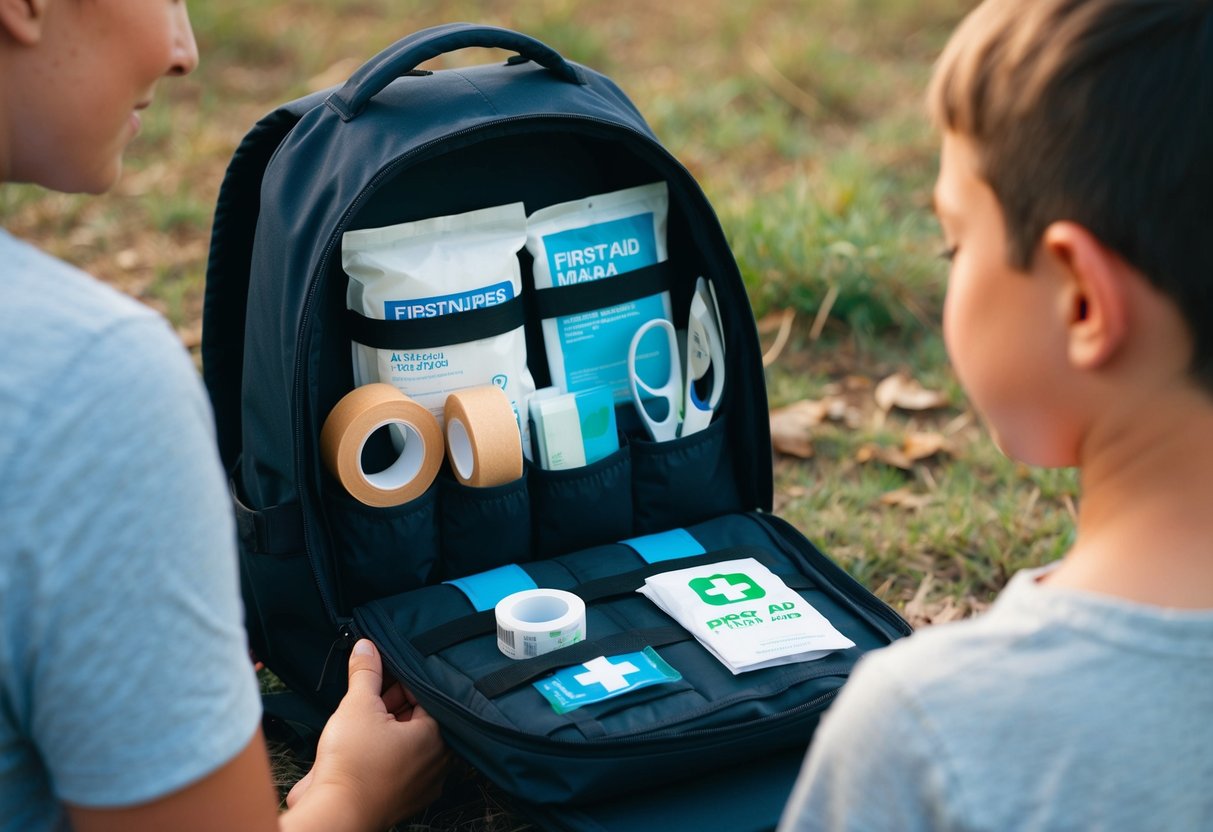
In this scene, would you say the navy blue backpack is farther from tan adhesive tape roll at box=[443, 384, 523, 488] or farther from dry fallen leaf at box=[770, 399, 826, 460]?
dry fallen leaf at box=[770, 399, 826, 460]

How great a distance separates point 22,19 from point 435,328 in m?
1.03

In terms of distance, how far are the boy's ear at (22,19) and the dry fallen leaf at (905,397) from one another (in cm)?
226

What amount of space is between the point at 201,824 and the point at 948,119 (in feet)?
2.74

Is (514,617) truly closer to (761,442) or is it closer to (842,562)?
(761,442)

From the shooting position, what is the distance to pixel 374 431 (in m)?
1.98

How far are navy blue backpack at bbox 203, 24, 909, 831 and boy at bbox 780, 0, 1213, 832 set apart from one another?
2.22ft

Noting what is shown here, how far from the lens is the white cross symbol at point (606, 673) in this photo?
1694 millimetres

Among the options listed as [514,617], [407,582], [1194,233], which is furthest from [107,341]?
[407,582]

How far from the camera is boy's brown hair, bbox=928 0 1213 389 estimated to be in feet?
2.93

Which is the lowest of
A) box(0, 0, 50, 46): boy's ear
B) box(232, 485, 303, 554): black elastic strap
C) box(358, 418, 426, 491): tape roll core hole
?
box(232, 485, 303, 554): black elastic strap

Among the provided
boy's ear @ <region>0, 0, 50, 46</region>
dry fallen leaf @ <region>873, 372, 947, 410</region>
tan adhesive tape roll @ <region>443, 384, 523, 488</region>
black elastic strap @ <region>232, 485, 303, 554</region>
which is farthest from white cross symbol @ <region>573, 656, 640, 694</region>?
dry fallen leaf @ <region>873, 372, 947, 410</region>

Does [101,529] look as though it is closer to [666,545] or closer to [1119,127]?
[1119,127]

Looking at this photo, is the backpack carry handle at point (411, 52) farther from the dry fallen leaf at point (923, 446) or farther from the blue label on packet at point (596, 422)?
the dry fallen leaf at point (923, 446)

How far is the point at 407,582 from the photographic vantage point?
6.43 ft
